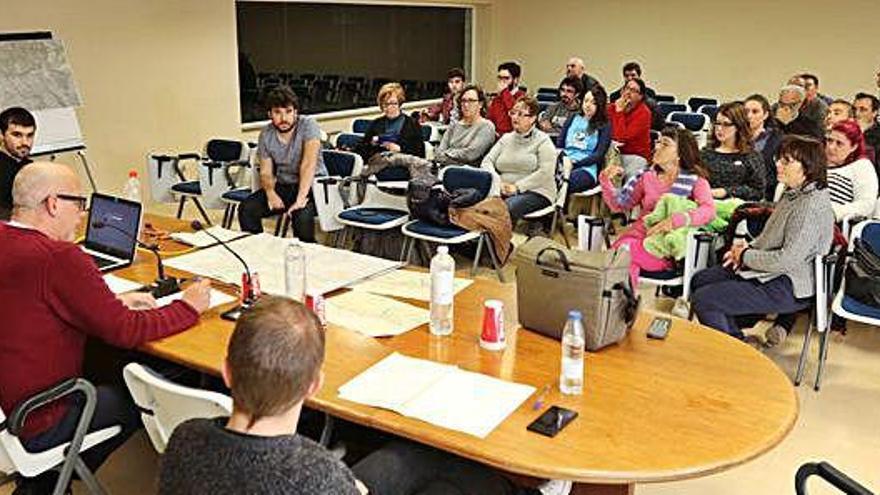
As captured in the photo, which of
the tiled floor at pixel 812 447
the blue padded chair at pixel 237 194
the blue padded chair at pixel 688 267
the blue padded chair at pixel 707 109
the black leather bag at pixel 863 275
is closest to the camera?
the tiled floor at pixel 812 447

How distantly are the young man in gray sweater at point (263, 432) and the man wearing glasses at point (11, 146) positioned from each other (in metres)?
3.36

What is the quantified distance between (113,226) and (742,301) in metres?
2.74

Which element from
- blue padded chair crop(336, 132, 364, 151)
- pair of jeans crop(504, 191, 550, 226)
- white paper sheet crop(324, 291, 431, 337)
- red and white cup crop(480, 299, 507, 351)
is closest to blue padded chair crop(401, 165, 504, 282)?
pair of jeans crop(504, 191, 550, 226)

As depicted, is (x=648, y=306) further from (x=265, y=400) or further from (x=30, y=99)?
(x=30, y=99)

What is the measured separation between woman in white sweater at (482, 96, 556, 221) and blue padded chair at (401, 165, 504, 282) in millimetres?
350

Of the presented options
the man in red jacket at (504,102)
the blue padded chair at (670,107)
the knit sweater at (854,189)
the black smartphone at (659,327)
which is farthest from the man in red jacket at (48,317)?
the blue padded chair at (670,107)

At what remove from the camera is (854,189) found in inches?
177

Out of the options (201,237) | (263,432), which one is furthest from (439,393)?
(201,237)

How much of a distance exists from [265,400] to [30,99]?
559 centimetres

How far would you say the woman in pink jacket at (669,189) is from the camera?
421 cm

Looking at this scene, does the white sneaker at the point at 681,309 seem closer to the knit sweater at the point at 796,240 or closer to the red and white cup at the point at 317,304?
the knit sweater at the point at 796,240

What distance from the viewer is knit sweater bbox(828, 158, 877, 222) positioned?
444 cm

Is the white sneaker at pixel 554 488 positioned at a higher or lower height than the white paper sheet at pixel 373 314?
lower

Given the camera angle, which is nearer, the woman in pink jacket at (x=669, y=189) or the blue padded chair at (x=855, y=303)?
the blue padded chair at (x=855, y=303)
